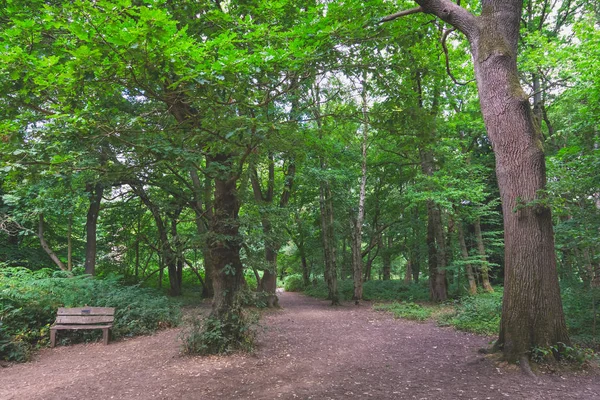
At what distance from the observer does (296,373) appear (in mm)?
4629

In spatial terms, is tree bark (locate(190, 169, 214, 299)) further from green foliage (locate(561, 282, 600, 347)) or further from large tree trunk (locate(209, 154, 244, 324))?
green foliage (locate(561, 282, 600, 347))

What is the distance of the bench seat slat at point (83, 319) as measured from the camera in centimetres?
683

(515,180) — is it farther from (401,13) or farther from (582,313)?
(582,313)

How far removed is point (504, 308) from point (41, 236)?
13.5 metres

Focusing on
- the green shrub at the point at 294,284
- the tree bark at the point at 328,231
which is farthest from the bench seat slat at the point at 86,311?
the green shrub at the point at 294,284

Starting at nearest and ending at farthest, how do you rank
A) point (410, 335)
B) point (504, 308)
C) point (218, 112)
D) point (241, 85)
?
point (241, 85)
point (218, 112)
point (504, 308)
point (410, 335)

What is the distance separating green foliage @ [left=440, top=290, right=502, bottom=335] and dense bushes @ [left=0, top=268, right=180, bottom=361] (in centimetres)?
710

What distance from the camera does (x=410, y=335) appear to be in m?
7.05

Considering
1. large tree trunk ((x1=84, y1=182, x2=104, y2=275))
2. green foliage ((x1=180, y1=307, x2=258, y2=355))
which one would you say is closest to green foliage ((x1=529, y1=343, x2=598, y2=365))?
green foliage ((x1=180, y1=307, x2=258, y2=355))

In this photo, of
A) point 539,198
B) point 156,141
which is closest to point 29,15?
point 156,141

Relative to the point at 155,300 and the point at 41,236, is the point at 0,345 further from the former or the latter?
the point at 41,236

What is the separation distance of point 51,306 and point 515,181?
9.52 meters

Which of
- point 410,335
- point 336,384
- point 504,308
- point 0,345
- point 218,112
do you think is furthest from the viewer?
point 410,335

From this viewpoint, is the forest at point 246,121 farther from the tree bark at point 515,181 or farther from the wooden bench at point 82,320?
the wooden bench at point 82,320
